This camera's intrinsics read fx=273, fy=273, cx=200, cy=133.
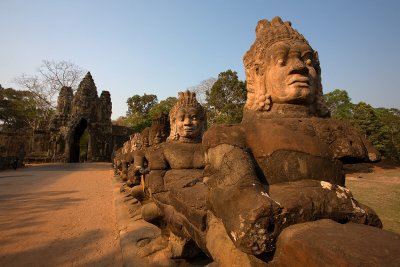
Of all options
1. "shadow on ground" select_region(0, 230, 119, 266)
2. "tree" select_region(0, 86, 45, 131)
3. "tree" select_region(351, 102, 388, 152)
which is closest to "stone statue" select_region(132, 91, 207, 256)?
"shadow on ground" select_region(0, 230, 119, 266)

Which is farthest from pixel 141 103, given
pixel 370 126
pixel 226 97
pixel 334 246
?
pixel 334 246

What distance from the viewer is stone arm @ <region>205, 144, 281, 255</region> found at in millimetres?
1436

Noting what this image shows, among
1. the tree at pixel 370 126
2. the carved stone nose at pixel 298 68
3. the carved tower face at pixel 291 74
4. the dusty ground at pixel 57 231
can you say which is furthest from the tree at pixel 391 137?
the carved stone nose at pixel 298 68

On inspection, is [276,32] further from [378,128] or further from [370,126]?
[378,128]

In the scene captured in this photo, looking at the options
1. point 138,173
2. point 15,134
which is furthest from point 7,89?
point 138,173

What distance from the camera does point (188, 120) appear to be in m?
4.30

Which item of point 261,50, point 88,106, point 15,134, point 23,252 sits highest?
point 88,106

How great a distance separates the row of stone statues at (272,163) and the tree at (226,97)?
18.5 metres

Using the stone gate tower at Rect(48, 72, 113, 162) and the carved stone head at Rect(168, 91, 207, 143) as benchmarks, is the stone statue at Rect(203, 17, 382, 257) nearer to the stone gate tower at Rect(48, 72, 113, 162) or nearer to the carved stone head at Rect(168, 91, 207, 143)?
the carved stone head at Rect(168, 91, 207, 143)

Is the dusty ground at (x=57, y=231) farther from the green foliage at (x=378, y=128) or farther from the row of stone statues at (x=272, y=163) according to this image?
the green foliage at (x=378, y=128)

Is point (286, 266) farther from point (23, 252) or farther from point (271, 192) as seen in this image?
point (23, 252)

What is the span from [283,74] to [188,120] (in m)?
2.30

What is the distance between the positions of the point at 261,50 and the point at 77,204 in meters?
6.58

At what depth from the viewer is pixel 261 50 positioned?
2.42 metres
